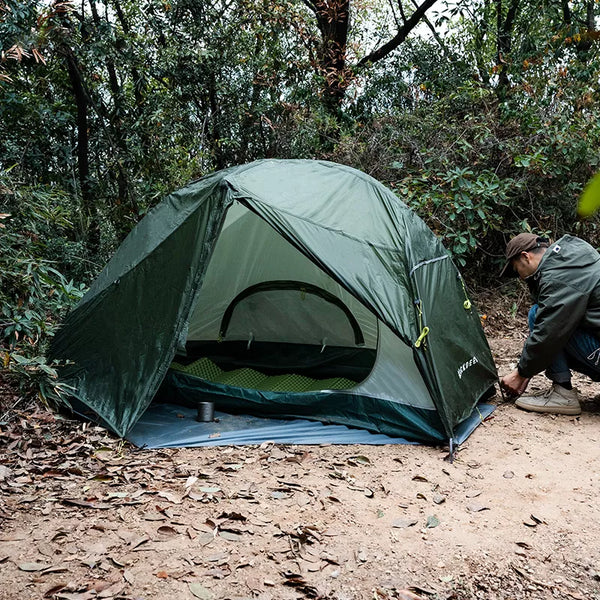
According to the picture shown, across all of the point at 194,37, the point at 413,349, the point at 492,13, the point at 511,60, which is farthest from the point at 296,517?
the point at 492,13

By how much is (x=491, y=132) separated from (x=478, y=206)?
114 centimetres

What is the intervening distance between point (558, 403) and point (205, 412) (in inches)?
89.7

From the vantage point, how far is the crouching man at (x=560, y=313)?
3684 millimetres

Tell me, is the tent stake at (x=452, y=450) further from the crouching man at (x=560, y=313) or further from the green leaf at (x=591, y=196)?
the green leaf at (x=591, y=196)

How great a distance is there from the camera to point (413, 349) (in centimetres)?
344

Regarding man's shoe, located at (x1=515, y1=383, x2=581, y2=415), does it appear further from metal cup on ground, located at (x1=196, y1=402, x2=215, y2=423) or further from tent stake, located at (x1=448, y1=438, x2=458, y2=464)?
metal cup on ground, located at (x1=196, y1=402, x2=215, y2=423)

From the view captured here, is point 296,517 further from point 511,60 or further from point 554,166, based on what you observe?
point 511,60

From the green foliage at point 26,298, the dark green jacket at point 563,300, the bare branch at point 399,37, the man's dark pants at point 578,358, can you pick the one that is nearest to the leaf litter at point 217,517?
the green foliage at point 26,298

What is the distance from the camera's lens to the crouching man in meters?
3.68

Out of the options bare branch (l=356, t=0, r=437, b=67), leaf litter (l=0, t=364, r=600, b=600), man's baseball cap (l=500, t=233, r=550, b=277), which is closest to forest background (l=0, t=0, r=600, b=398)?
bare branch (l=356, t=0, r=437, b=67)

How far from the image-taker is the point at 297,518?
2668mm

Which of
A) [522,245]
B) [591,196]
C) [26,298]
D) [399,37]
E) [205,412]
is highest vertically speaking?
[399,37]

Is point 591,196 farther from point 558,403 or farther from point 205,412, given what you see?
point 558,403

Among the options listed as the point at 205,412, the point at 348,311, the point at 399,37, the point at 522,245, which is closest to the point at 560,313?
the point at 522,245
